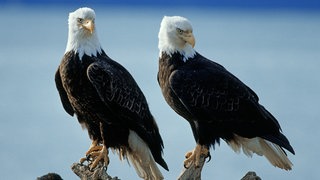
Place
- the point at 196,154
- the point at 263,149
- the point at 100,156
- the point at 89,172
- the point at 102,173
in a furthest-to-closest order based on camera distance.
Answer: the point at 263,149 < the point at 100,156 < the point at 196,154 < the point at 89,172 < the point at 102,173

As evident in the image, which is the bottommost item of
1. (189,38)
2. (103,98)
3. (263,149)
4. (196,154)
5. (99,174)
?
(263,149)

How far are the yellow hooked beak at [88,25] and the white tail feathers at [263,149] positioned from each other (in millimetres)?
1540

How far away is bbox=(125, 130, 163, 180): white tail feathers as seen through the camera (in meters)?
6.84

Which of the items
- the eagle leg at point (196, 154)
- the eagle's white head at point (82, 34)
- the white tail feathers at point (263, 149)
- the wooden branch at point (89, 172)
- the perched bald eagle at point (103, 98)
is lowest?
the white tail feathers at point (263, 149)

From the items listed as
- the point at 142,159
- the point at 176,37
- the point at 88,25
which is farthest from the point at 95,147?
the point at 176,37

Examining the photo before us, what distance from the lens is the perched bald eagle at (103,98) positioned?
21.7 feet

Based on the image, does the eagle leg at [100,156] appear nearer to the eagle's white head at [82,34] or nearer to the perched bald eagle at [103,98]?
the perched bald eagle at [103,98]

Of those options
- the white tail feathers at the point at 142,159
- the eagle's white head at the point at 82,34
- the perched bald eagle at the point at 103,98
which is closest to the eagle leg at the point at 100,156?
the perched bald eagle at the point at 103,98

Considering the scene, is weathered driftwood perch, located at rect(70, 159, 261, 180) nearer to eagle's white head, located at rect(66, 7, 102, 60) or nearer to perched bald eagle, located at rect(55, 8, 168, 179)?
perched bald eagle, located at rect(55, 8, 168, 179)

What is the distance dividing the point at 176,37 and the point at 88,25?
29.8 inches

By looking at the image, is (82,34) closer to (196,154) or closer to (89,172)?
(89,172)

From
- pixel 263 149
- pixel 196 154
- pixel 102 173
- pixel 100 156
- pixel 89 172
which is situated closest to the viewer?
pixel 102 173

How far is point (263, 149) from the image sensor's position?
6.89 meters

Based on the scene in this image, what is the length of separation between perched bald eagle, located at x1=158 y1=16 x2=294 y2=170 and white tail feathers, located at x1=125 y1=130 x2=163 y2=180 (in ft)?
1.18
